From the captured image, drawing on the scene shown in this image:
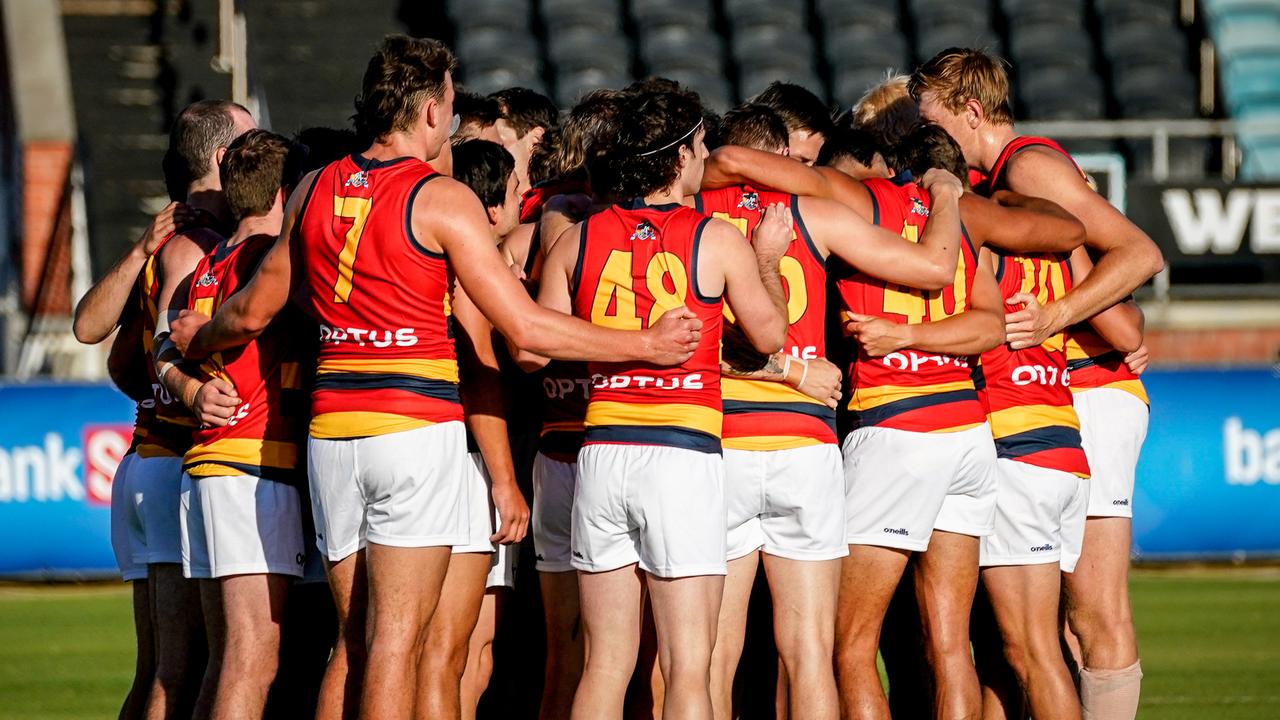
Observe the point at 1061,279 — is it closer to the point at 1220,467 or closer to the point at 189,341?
the point at 189,341

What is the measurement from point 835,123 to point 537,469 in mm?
1831

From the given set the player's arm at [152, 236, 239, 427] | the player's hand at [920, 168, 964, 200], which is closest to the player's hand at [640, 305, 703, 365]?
the player's hand at [920, 168, 964, 200]

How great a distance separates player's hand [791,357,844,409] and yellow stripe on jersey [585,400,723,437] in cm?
39

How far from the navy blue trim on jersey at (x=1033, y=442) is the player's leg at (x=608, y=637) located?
1.52 meters

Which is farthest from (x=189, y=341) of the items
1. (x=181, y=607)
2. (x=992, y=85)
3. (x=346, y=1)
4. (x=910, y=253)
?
(x=346, y=1)

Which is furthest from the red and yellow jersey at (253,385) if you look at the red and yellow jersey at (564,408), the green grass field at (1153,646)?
the green grass field at (1153,646)

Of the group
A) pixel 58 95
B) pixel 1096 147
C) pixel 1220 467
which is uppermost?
pixel 58 95

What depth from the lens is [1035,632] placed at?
18.5 feet

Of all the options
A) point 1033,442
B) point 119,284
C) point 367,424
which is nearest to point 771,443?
point 1033,442

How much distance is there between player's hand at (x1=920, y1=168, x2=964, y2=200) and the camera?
18.1 ft

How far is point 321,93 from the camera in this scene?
699 inches

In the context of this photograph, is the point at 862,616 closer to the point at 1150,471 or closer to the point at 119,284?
the point at 119,284

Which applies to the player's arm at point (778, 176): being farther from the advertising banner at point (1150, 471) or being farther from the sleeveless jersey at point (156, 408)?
the advertising banner at point (1150, 471)

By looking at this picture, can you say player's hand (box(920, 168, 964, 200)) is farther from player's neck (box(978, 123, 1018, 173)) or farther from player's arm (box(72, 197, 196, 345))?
player's arm (box(72, 197, 196, 345))
